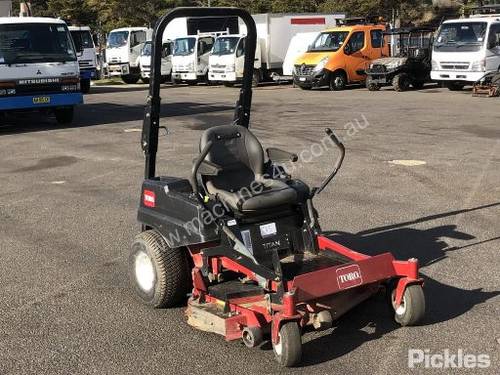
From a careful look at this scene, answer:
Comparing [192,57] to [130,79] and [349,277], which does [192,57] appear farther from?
[349,277]

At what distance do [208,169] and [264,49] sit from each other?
964 inches

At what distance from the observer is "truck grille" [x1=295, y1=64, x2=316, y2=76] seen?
2484cm

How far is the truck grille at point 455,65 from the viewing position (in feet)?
70.0

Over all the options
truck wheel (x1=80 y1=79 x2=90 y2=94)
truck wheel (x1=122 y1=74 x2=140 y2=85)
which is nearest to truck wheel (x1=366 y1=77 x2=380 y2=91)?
truck wheel (x1=80 y1=79 x2=90 y2=94)

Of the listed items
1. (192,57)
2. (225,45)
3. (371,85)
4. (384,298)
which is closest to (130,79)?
(192,57)

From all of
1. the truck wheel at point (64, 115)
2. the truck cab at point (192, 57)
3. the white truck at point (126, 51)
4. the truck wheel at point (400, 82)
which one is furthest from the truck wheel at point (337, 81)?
the white truck at point (126, 51)

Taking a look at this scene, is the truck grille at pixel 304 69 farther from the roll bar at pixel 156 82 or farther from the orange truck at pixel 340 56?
the roll bar at pixel 156 82

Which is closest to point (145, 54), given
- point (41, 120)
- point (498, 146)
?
point (41, 120)

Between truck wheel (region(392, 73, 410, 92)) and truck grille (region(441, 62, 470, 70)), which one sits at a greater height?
truck grille (region(441, 62, 470, 70))

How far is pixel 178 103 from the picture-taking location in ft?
69.4

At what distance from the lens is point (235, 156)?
503 cm

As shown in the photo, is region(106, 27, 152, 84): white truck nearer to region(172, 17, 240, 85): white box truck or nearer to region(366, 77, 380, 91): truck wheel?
region(172, 17, 240, 85): white box truck

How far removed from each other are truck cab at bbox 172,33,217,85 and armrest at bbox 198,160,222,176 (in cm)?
2538

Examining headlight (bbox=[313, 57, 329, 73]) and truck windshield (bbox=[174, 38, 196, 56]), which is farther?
truck windshield (bbox=[174, 38, 196, 56])
